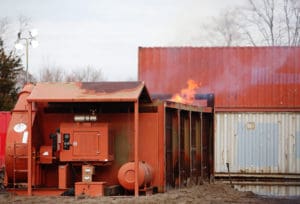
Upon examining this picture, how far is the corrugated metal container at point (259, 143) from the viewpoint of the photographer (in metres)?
26.5

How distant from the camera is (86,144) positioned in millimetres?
18719

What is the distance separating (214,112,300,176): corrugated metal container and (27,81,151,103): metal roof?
8.08 metres

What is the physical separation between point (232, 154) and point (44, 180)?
30.1 ft

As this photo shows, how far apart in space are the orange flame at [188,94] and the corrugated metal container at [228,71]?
0.60 feet

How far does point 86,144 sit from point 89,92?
1474 millimetres

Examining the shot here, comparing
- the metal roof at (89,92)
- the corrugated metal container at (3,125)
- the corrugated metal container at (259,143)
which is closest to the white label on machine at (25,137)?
the metal roof at (89,92)

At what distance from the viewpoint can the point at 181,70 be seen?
27.1 metres

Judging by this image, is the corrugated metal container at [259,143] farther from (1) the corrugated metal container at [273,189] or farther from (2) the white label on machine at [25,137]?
(2) the white label on machine at [25,137]

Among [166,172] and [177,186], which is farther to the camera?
[177,186]

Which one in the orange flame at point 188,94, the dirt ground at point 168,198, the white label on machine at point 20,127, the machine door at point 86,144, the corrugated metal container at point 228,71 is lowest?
the dirt ground at point 168,198

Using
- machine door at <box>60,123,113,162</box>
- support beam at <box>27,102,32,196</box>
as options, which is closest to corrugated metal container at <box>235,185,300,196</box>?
machine door at <box>60,123,113,162</box>

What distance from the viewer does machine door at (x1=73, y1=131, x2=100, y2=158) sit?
18.7 metres

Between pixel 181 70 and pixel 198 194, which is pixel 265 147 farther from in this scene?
pixel 198 194

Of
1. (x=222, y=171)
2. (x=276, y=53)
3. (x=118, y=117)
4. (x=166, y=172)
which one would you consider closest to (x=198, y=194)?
(x=166, y=172)
